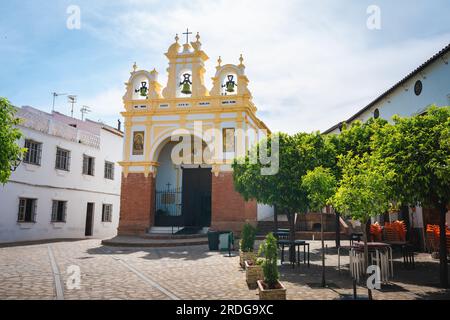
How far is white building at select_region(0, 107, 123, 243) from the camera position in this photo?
20.3 metres

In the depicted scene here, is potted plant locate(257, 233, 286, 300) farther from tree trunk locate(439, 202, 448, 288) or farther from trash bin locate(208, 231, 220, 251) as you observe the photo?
trash bin locate(208, 231, 220, 251)

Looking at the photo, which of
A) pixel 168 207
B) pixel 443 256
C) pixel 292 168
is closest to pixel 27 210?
pixel 168 207

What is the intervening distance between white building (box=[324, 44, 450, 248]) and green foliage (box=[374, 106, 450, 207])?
700 centimetres

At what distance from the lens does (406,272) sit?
10.3 meters

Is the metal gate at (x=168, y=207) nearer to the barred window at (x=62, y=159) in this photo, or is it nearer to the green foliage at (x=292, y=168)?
the barred window at (x=62, y=159)

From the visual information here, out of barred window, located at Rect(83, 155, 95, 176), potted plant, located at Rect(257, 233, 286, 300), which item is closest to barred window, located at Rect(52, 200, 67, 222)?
barred window, located at Rect(83, 155, 95, 176)

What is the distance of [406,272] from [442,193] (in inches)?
142

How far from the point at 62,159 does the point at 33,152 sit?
2.41m

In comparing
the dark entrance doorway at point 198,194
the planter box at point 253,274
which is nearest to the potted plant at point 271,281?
the planter box at point 253,274

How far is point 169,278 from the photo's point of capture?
9305 millimetres

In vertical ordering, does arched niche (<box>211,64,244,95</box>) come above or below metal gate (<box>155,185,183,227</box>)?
above
